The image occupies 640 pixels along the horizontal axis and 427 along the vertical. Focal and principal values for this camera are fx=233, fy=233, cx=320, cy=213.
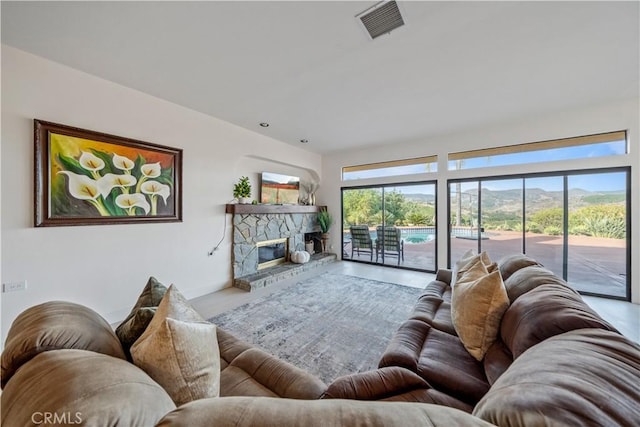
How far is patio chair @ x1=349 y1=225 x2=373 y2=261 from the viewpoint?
5480 mm

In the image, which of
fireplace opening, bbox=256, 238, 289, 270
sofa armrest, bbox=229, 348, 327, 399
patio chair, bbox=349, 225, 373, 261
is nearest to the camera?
sofa armrest, bbox=229, 348, 327, 399

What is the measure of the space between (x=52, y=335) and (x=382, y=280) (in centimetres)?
416

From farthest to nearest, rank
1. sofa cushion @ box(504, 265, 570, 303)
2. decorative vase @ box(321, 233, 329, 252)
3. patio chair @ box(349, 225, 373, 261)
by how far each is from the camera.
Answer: decorative vase @ box(321, 233, 329, 252), patio chair @ box(349, 225, 373, 261), sofa cushion @ box(504, 265, 570, 303)

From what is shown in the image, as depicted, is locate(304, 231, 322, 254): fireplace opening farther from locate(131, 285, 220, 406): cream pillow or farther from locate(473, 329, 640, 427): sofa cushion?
locate(473, 329, 640, 427): sofa cushion

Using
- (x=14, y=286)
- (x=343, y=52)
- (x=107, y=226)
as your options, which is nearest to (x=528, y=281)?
(x=343, y=52)

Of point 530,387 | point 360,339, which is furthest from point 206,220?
point 530,387

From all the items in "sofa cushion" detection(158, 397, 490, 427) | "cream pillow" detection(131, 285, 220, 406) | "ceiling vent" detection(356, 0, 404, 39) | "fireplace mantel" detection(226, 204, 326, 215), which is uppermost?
"ceiling vent" detection(356, 0, 404, 39)

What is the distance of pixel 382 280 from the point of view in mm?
4320

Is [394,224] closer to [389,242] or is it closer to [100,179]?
[389,242]

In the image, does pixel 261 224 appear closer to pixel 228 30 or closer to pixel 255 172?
pixel 255 172

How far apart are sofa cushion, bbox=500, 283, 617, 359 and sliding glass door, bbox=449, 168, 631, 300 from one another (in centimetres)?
330

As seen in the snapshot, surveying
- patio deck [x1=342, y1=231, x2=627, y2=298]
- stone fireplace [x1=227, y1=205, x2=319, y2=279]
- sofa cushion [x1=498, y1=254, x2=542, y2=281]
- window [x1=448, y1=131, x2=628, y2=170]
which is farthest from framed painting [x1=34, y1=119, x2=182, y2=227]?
patio deck [x1=342, y1=231, x2=627, y2=298]

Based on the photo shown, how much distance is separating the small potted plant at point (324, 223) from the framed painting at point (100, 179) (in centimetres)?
330

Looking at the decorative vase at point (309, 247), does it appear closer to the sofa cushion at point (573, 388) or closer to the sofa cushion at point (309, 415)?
the sofa cushion at point (573, 388)
